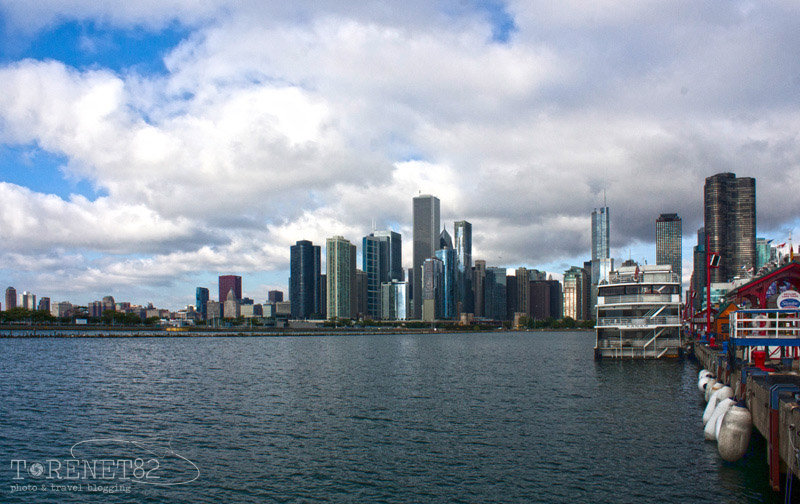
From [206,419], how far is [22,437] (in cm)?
1307

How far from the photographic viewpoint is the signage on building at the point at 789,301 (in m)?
42.2

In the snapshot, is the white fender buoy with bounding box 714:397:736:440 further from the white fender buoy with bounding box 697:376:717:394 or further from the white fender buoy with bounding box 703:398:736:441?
the white fender buoy with bounding box 697:376:717:394

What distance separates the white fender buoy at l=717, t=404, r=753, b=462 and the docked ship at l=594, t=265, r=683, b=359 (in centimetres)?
6015

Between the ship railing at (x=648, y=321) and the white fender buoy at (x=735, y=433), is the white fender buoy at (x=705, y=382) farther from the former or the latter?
the ship railing at (x=648, y=321)

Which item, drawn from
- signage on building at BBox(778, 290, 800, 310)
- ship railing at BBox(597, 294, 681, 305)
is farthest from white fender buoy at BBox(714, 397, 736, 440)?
ship railing at BBox(597, 294, 681, 305)

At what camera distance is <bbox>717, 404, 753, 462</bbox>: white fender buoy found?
30389mm

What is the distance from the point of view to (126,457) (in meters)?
36.0

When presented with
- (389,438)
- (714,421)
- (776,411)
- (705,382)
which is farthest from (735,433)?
(705,382)

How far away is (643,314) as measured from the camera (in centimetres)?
9294

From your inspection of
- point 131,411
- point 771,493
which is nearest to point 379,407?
point 131,411

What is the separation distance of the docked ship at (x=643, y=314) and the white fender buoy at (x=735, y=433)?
60.2 metres

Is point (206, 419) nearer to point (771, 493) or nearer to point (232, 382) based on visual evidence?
point (232, 382)

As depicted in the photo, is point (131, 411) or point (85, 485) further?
point (131, 411)

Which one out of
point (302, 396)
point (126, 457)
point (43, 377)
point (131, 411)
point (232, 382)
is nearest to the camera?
point (126, 457)
